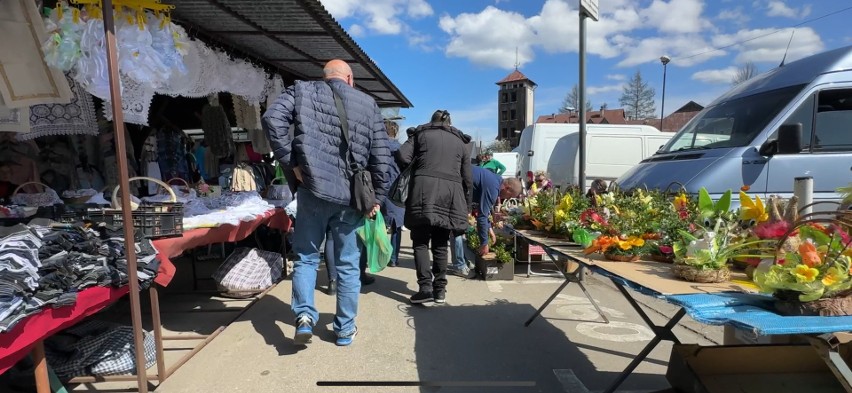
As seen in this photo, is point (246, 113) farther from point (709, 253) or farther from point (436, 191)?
point (709, 253)

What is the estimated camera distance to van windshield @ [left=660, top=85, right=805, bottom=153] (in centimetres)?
474

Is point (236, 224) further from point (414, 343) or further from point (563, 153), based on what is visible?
point (563, 153)

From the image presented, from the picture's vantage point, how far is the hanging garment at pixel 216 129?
6.26 metres

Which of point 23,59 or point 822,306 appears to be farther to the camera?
point 23,59

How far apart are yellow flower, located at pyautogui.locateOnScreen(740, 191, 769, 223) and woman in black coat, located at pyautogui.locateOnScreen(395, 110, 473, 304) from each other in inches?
87.7

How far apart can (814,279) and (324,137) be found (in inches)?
105

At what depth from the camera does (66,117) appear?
3.64 metres

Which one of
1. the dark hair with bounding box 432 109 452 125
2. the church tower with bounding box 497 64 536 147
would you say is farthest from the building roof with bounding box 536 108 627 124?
the dark hair with bounding box 432 109 452 125

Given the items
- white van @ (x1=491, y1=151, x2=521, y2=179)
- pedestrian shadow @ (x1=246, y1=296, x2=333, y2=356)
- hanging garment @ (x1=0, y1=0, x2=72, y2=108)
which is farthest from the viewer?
white van @ (x1=491, y1=151, x2=521, y2=179)

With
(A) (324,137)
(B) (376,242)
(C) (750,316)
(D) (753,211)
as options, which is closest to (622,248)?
(D) (753,211)

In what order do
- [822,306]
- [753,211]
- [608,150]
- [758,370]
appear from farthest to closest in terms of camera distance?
[608,150], [753,211], [758,370], [822,306]

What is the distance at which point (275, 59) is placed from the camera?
19.4ft

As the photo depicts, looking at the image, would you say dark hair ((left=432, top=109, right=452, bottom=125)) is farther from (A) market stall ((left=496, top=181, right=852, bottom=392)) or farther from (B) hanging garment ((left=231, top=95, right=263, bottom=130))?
(B) hanging garment ((left=231, top=95, right=263, bottom=130))

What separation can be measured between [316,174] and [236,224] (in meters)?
1.06
